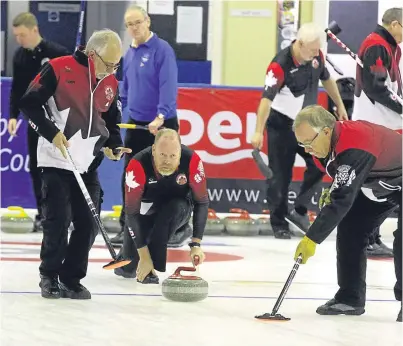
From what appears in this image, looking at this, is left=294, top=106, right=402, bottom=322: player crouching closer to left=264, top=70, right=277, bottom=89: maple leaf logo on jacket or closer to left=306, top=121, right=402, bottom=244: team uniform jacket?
left=306, top=121, right=402, bottom=244: team uniform jacket

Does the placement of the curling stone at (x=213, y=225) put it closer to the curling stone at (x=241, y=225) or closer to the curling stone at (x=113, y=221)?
the curling stone at (x=241, y=225)

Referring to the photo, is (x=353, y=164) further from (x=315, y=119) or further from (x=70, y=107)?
(x=70, y=107)

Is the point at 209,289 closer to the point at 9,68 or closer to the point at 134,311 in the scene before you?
the point at 134,311

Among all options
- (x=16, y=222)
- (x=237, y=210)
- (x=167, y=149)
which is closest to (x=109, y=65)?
(x=167, y=149)

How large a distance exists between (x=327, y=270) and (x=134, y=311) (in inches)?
74.2

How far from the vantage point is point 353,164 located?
416 cm

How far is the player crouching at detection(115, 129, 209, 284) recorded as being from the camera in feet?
15.9

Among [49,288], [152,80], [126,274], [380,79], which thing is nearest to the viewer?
[49,288]

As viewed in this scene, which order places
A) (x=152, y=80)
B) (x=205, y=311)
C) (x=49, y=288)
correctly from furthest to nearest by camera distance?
(x=152, y=80)
(x=49, y=288)
(x=205, y=311)

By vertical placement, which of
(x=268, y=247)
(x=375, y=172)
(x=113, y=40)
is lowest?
(x=268, y=247)

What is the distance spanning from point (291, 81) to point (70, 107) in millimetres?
3031

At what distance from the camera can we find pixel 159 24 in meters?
11.1

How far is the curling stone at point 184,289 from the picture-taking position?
15.5ft

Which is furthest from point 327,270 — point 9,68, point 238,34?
point 9,68
